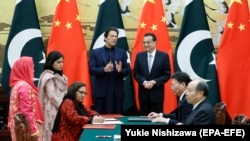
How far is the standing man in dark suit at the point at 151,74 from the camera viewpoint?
20.5 feet

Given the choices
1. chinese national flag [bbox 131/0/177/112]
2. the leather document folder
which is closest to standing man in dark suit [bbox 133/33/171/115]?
chinese national flag [bbox 131/0/177/112]

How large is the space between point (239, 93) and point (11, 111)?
11.1 ft

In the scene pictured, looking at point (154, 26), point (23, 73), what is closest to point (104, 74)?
point (154, 26)

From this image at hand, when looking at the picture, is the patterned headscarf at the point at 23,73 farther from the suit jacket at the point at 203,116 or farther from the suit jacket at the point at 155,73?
the suit jacket at the point at 155,73

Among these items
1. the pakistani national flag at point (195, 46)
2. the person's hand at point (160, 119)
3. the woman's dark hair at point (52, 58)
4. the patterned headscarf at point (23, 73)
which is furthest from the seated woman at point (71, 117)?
the pakistani national flag at point (195, 46)

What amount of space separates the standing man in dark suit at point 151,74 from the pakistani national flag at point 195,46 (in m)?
0.56

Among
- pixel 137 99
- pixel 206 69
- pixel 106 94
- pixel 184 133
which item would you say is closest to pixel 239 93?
pixel 206 69

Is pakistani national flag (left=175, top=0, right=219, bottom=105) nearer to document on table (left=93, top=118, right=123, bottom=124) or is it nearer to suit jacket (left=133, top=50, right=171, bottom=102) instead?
Result: suit jacket (left=133, top=50, right=171, bottom=102)

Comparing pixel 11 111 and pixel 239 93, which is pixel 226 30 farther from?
pixel 11 111

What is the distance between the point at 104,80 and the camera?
20.7 ft

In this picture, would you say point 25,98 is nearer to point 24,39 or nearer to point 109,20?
point 24,39

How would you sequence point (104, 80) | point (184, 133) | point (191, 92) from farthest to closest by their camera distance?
point (104, 80) → point (191, 92) → point (184, 133)

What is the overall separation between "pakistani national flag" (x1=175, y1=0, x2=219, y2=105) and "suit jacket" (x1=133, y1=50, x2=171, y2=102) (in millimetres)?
547

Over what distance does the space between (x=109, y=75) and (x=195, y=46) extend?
1.32 metres
